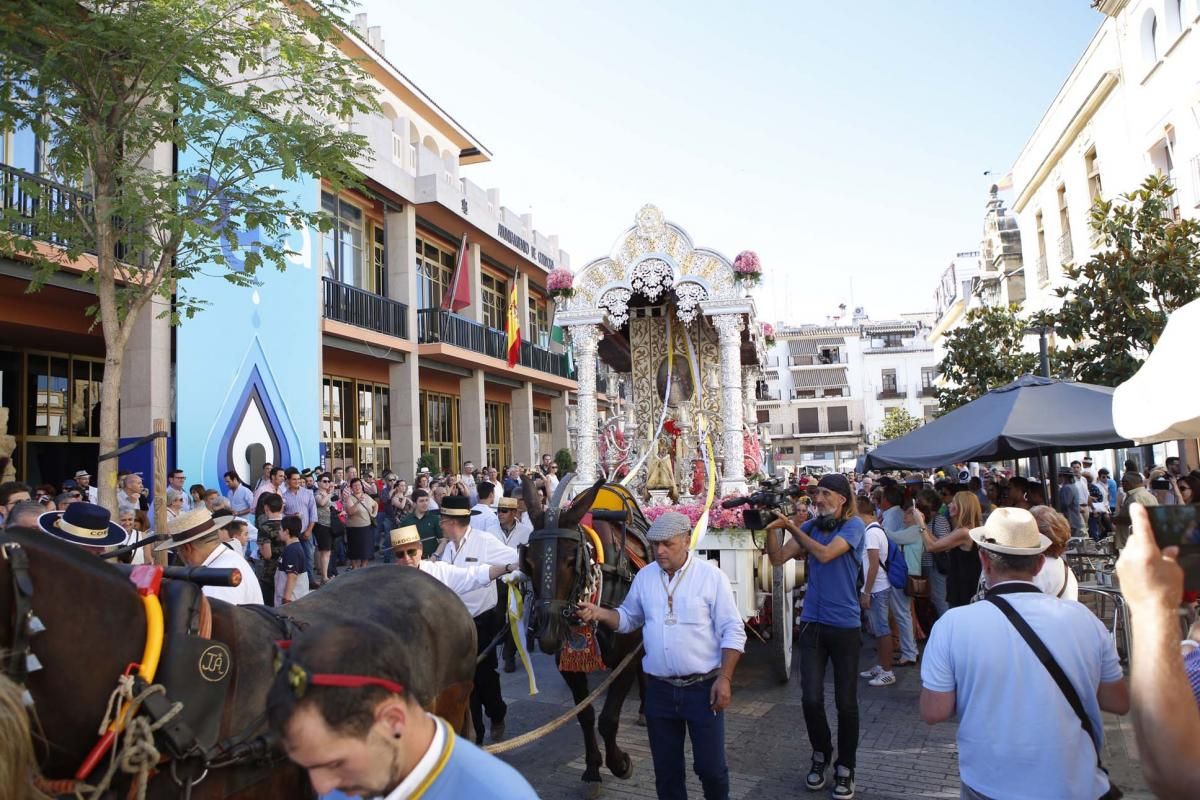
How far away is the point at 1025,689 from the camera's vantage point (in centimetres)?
286

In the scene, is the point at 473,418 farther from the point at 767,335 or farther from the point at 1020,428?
the point at 1020,428

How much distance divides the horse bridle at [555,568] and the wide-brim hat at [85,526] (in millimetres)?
2262

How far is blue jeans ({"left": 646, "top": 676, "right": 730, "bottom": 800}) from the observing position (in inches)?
163

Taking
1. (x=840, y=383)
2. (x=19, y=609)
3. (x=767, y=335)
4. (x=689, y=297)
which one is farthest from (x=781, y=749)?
(x=840, y=383)

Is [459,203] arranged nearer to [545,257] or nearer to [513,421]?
[545,257]

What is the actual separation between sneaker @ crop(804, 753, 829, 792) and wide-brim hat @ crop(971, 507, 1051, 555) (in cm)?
264

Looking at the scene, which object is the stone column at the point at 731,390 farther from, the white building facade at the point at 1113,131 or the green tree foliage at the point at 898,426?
the green tree foliage at the point at 898,426

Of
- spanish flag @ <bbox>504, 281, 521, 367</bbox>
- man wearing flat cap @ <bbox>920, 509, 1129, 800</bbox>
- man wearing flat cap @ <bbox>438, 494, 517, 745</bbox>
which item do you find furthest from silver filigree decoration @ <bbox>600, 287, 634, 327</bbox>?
spanish flag @ <bbox>504, 281, 521, 367</bbox>

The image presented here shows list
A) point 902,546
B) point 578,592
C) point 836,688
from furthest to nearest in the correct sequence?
point 902,546, point 836,688, point 578,592

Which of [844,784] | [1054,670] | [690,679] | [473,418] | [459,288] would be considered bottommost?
[844,784]

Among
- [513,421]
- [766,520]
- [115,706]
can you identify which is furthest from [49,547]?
[513,421]

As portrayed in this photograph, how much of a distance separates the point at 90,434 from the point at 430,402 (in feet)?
32.9

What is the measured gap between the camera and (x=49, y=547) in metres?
2.53

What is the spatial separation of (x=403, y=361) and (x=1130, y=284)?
16.1 meters
